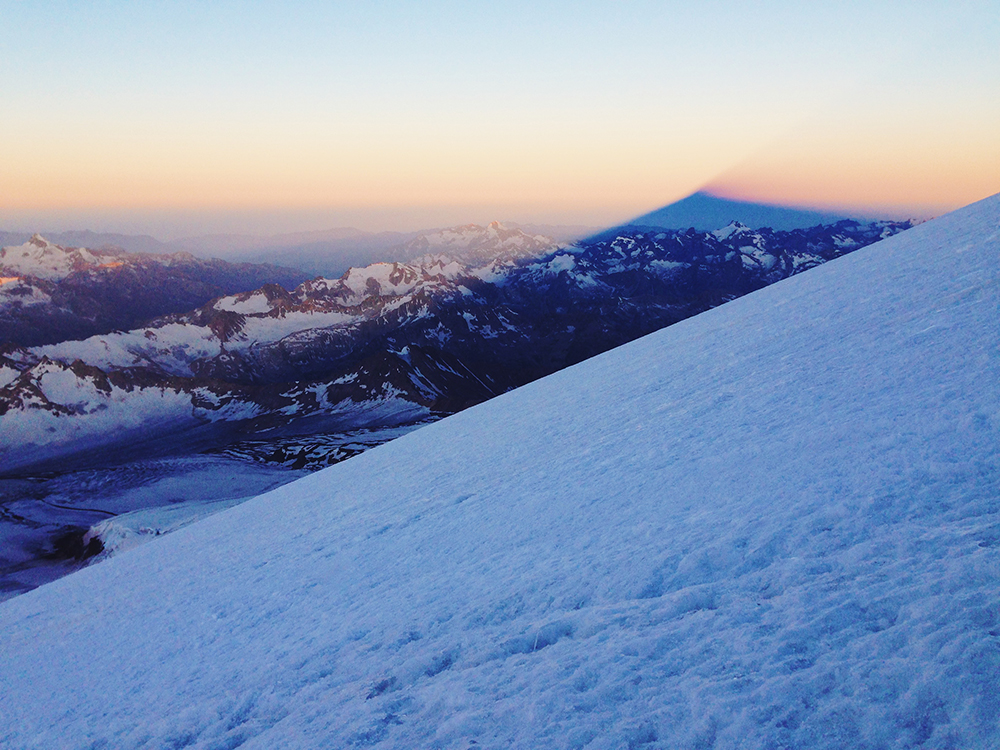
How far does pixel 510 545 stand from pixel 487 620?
187 centimetres

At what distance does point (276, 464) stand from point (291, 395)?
59698 millimetres

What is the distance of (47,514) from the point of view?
8275cm

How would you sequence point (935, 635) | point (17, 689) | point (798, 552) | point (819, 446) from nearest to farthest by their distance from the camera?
point (935, 635) < point (798, 552) < point (819, 446) < point (17, 689)

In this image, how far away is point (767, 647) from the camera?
3.87m

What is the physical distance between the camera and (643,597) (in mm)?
5086

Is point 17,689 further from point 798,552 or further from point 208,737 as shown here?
point 798,552

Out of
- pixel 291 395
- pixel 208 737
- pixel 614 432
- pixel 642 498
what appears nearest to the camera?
pixel 208 737

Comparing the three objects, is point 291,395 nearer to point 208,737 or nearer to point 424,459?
point 424,459

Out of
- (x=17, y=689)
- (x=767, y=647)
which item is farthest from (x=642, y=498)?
(x=17, y=689)

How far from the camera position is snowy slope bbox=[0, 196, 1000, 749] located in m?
3.55

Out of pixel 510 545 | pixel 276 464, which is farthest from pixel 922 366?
pixel 276 464

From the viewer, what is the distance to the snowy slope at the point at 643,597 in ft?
11.6

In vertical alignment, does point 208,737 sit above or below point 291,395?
below

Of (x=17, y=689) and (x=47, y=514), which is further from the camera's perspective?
(x=47, y=514)
